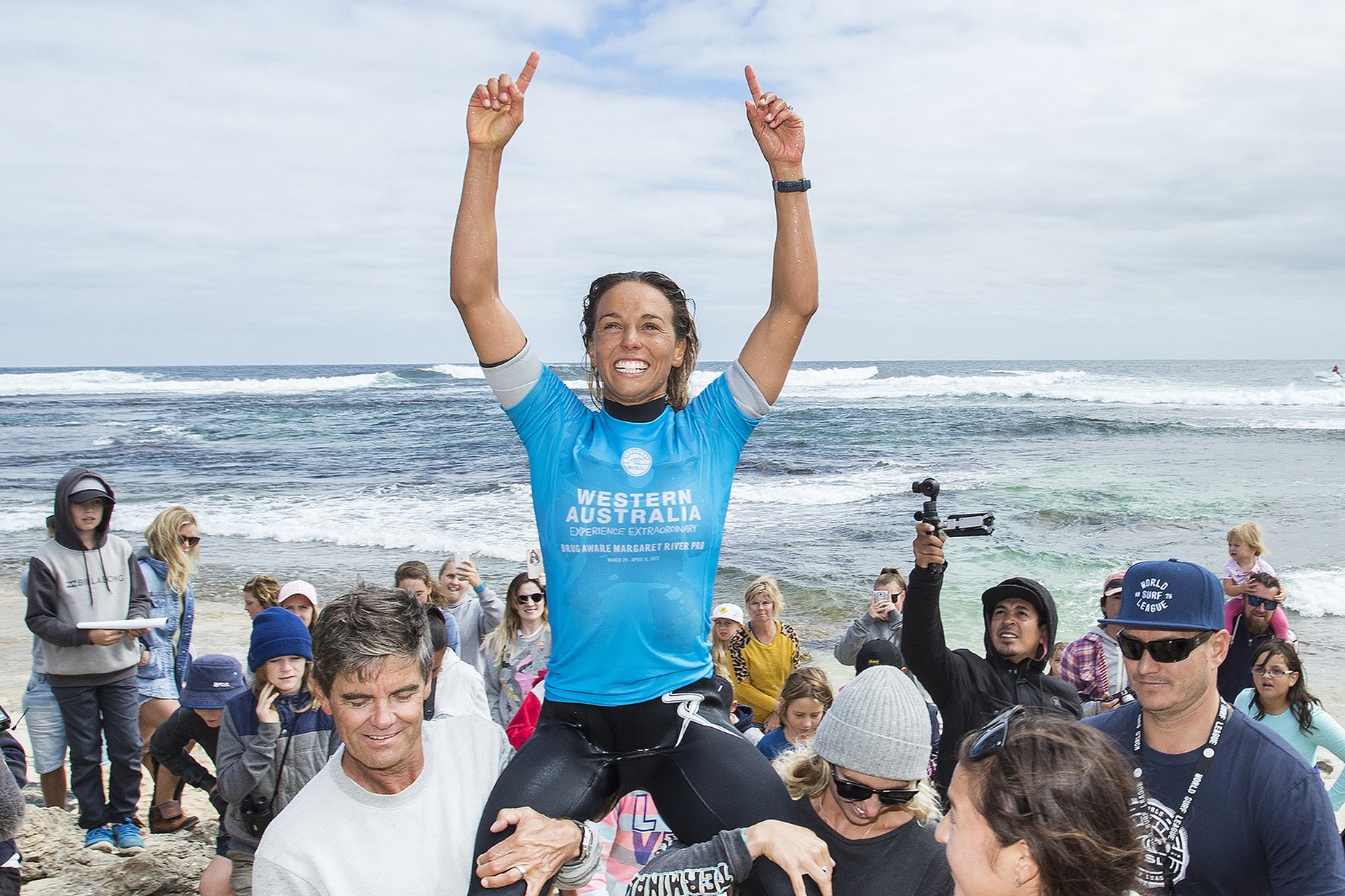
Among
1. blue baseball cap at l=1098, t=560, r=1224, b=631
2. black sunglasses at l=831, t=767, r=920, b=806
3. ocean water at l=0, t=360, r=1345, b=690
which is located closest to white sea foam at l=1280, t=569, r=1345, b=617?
ocean water at l=0, t=360, r=1345, b=690

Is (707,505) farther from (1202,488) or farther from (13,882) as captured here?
(1202,488)

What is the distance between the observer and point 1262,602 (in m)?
6.79

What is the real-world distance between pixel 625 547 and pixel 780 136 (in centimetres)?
137

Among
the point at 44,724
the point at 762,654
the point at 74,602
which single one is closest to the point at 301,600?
the point at 74,602

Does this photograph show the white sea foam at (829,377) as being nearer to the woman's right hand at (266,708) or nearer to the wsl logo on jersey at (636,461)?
the woman's right hand at (266,708)

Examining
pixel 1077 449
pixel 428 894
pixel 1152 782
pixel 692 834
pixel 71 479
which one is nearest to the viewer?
pixel 428 894

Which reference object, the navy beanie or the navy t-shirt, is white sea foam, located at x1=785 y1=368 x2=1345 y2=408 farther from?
the navy t-shirt

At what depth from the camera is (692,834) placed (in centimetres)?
263

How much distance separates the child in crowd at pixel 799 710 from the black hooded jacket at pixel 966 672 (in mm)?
817

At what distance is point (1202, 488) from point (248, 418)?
35258 mm

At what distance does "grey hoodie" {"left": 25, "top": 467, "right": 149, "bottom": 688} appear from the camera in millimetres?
5691

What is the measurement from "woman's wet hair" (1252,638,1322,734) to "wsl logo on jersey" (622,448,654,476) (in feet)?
14.3

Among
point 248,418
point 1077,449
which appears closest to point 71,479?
point 1077,449

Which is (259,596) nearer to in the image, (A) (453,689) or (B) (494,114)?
(A) (453,689)
